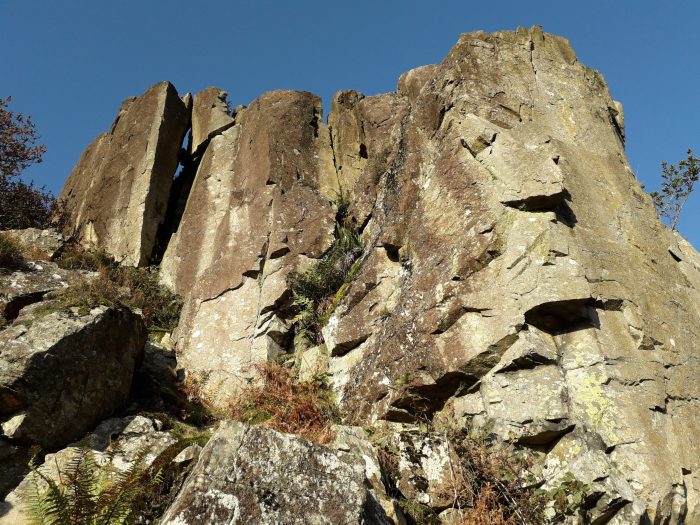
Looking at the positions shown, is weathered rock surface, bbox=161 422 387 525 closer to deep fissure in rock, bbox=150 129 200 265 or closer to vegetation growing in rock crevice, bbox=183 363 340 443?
vegetation growing in rock crevice, bbox=183 363 340 443

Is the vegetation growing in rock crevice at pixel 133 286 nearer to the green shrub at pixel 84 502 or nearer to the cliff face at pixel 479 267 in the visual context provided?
the cliff face at pixel 479 267

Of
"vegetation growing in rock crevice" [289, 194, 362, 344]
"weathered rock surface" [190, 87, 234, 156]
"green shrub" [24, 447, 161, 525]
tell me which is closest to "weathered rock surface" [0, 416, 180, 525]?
"green shrub" [24, 447, 161, 525]

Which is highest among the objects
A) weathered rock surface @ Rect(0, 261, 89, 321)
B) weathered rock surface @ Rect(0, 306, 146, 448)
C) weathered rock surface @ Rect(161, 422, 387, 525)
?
weathered rock surface @ Rect(0, 261, 89, 321)

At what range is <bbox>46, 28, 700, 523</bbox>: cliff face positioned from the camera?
24.2 ft

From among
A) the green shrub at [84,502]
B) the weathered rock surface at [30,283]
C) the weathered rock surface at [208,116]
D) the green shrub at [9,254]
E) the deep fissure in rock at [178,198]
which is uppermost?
the weathered rock surface at [208,116]

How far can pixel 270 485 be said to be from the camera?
514 cm

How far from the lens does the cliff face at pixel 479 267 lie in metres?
7.37

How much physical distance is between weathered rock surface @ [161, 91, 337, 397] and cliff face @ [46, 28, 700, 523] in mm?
49

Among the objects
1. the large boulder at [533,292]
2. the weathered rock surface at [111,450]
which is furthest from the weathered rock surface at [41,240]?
the large boulder at [533,292]

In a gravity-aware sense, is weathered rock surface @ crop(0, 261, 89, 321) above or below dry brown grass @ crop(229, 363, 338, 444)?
above

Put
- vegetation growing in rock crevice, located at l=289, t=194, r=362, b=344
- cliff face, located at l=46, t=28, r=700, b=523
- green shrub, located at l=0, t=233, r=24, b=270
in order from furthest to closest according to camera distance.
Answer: vegetation growing in rock crevice, located at l=289, t=194, r=362, b=344, green shrub, located at l=0, t=233, r=24, b=270, cliff face, located at l=46, t=28, r=700, b=523

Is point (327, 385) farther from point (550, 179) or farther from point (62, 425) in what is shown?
point (550, 179)

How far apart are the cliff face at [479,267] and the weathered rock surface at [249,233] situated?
0.05m

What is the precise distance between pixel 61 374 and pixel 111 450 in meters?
1.33
